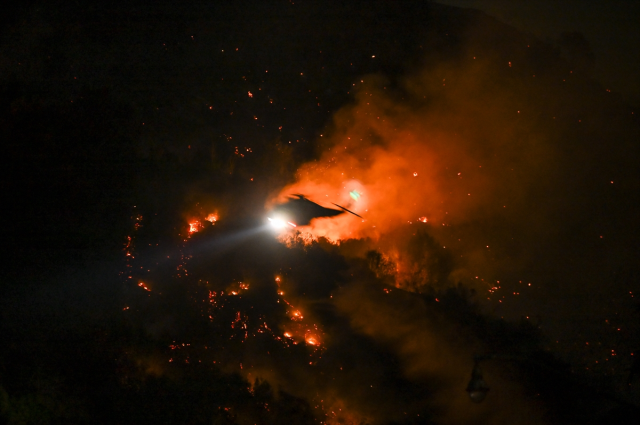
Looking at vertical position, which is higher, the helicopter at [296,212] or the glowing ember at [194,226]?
the helicopter at [296,212]

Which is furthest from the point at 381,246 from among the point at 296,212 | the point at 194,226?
the point at 194,226

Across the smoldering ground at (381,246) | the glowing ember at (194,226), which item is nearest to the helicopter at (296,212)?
the smoldering ground at (381,246)

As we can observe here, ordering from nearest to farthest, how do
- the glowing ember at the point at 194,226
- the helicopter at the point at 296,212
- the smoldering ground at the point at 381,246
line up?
the smoldering ground at the point at 381,246 < the glowing ember at the point at 194,226 < the helicopter at the point at 296,212

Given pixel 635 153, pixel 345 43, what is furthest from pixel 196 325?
pixel 635 153

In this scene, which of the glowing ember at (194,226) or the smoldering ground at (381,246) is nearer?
the smoldering ground at (381,246)

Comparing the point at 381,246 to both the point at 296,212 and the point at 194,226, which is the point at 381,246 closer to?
the point at 296,212

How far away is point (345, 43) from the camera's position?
6508 millimetres

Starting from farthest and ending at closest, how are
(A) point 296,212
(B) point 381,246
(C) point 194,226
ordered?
(B) point 381,246, (A) point 296,212, (C) point 194,226

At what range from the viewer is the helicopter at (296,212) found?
20.2 feet

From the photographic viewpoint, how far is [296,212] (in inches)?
243

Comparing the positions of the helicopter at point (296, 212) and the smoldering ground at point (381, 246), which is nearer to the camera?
the smoldering ground at point (381, 246)

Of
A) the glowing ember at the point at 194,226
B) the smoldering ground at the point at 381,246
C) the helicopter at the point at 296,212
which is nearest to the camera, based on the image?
the smoldering ground at the point at 381,246

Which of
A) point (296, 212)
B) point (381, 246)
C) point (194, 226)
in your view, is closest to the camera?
point (194, 226)

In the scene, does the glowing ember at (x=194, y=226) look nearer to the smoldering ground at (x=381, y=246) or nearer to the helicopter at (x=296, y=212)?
the smoldering ground at (x=381, y=246)
